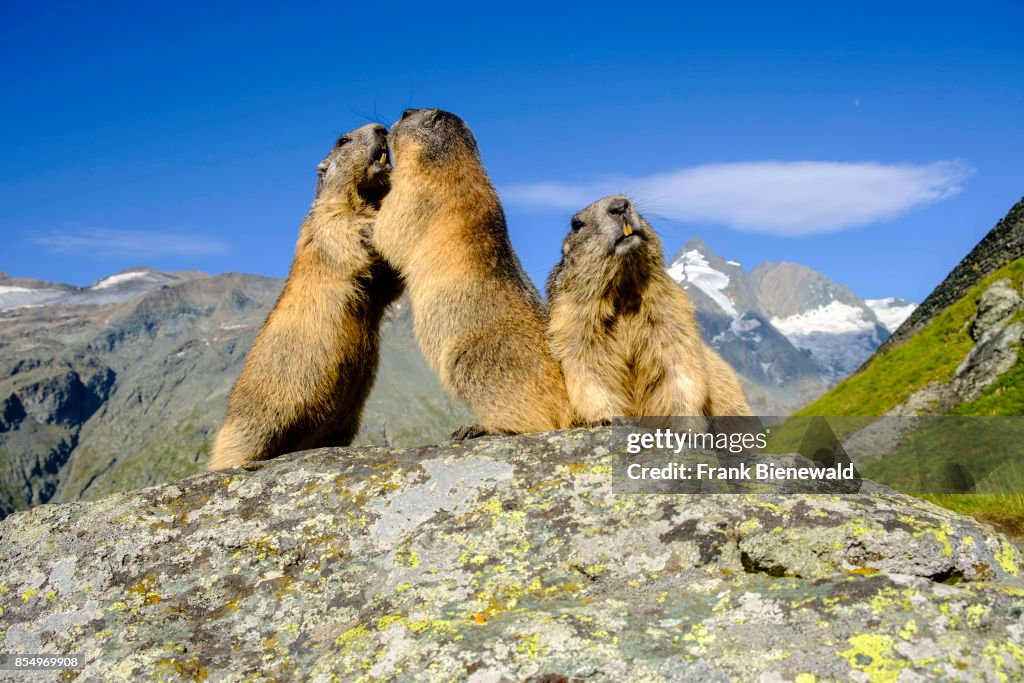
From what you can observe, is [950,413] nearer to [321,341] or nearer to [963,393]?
[963,393]

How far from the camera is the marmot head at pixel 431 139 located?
999cm

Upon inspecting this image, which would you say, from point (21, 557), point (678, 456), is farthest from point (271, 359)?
point (678, 456)

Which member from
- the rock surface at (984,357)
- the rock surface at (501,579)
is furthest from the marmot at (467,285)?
the rock surface at (984,357)

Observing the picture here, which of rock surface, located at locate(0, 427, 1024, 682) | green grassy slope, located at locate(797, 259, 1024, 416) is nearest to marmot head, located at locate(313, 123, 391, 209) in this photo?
rock surface, located at locate(0, 427, 1024, 682)

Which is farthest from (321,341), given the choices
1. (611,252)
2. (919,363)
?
(919,363)

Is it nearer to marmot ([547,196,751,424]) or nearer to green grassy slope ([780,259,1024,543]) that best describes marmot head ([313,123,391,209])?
marmot ([547,196,751,424])

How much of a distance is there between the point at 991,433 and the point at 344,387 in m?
28.1

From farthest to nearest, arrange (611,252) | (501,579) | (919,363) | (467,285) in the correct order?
1. (919,363)
2. (611,252)
3. (467,285)
4. (501,579)

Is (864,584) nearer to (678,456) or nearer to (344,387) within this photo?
(678,456)

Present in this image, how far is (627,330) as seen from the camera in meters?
9.07

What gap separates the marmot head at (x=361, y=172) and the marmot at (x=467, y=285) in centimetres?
70

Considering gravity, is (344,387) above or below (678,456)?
above

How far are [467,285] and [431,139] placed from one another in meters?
2.34

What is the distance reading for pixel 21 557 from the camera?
19.7ft
